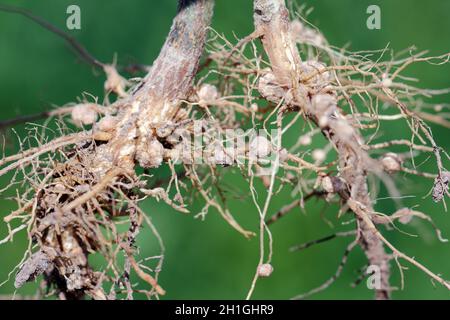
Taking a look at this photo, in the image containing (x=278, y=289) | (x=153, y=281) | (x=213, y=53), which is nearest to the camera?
(x=153, y=281)

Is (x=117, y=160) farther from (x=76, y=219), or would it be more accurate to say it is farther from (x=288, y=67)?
(x=288, y=67)

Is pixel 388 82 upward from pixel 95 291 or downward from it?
upward

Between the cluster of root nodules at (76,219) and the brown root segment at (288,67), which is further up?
the brown root segment at (288,67)

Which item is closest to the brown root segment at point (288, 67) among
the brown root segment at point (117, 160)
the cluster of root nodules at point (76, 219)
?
the brown root segment at point (117, 160)

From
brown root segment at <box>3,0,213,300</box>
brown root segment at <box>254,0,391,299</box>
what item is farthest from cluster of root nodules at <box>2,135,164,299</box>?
brown root segment at <box>254,0,391,299</box>

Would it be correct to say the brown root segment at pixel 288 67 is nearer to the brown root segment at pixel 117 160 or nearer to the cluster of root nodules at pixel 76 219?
the brown root segment at pixel 117 160

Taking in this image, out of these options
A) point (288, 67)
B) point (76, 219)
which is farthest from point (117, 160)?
point (288, 67)

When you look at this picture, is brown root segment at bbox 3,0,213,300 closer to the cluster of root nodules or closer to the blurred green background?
the cluster of root nodules

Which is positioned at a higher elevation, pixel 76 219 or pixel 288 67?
pixel 288 67
